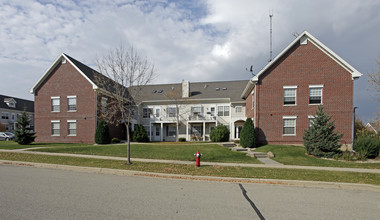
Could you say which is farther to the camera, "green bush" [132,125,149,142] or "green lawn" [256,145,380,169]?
"green bush" [132,125,149,142]

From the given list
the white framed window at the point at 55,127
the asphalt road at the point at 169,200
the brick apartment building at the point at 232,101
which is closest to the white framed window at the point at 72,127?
the brick apartment building at the point at 232,101

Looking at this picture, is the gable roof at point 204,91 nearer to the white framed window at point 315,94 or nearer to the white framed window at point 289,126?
the white framed window at point 289,126

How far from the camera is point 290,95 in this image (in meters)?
18.0

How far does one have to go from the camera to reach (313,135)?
1362 cm

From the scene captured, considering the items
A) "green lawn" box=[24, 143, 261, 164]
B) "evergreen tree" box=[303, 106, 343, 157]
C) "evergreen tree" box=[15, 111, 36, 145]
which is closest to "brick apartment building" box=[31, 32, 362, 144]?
"evergreen tree" box=[15, 111, 36, 145]

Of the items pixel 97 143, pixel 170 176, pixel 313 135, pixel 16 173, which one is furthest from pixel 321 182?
pixel 97 143

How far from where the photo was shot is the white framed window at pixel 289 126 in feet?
58.1

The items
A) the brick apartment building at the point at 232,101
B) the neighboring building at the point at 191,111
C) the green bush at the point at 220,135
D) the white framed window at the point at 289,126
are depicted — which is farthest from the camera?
the neighboring building at the point at 191,111

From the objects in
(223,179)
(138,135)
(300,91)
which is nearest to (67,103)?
(138,135)

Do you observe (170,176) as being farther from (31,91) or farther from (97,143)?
(31,91)

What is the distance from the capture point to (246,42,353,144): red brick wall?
1703 centimetres

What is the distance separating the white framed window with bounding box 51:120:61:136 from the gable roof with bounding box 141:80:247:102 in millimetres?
10427

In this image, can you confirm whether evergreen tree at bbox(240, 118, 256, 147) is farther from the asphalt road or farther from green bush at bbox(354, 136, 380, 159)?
the asphalt road

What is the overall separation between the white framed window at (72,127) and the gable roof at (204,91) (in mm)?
8931
